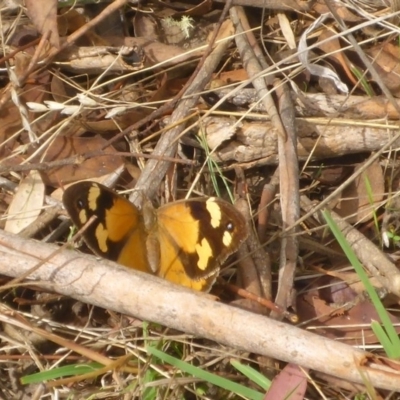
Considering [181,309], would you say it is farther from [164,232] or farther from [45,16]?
[45,16]

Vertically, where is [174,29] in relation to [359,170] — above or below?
above

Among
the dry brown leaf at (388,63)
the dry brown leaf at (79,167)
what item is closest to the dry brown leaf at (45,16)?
the dry brown leaf at (79,167)

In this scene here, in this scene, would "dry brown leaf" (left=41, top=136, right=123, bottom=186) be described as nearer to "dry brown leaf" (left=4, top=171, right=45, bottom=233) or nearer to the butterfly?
"dry brown leaf" (left=4, top=171, right=45, bottom=233)

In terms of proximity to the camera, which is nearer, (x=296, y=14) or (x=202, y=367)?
(x=202, y=367)

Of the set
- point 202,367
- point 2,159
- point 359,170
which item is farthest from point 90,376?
point 359,170

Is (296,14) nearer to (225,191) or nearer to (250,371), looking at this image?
(225,191)

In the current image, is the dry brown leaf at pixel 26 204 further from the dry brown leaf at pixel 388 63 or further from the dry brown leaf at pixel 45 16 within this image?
the dry brown leaf at pixel 388 63

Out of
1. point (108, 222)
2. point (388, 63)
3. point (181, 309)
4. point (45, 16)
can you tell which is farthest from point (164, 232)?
point (388, 63)
